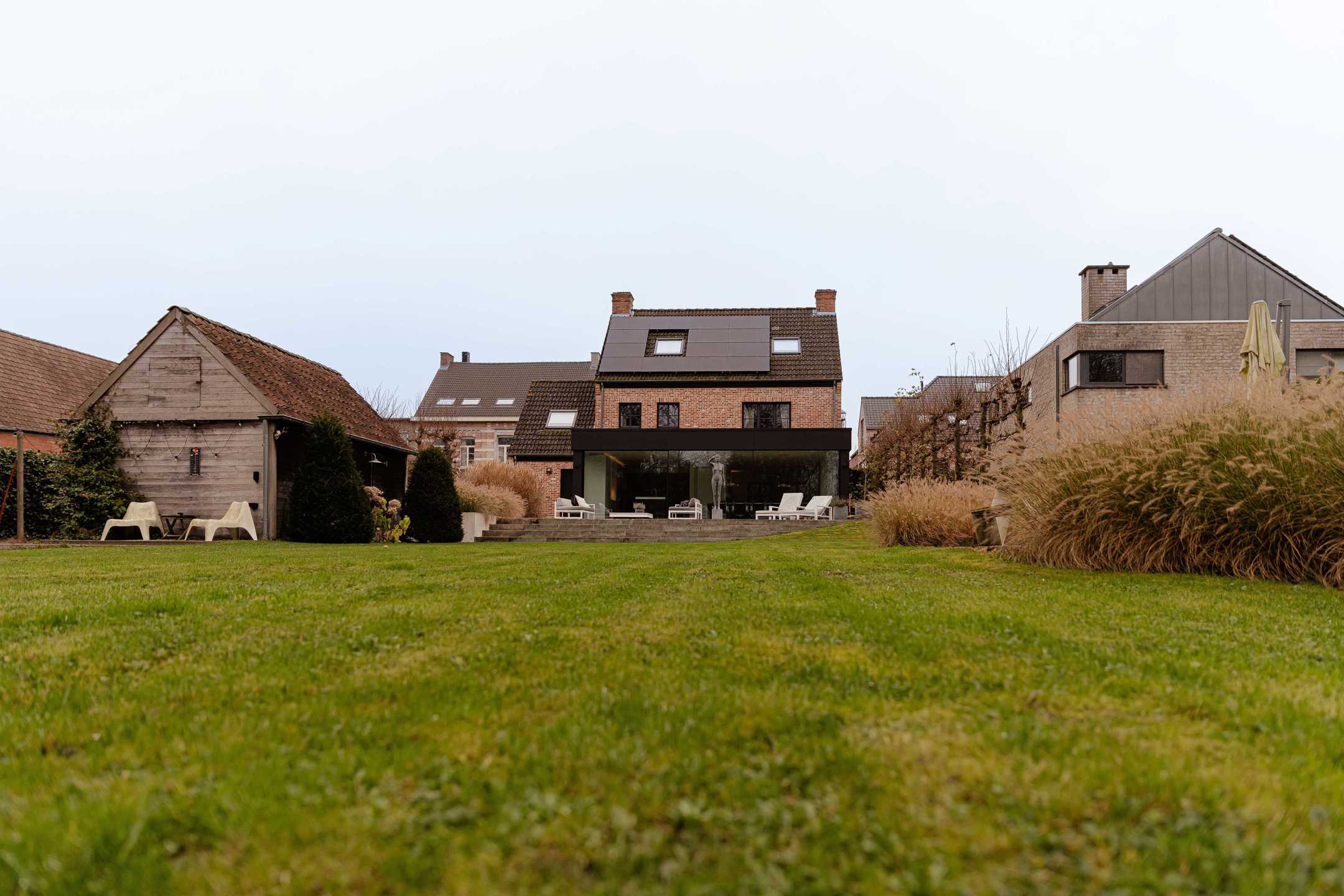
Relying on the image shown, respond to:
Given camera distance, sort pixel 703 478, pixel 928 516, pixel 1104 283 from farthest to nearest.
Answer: pixel 703 478
pixel 1104 283
pixel 928 516

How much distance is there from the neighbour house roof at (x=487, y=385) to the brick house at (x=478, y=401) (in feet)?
0.12

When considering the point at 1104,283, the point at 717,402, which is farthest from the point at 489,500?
the point at 1104,283

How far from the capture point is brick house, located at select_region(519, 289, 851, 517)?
24.8m

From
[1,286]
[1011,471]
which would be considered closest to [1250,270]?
[1011,471]

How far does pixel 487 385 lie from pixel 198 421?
2672 centimetres

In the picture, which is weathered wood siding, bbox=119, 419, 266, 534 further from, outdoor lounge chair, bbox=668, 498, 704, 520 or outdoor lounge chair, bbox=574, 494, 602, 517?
outdoor lounge chair, bbox=668, 498, 704, 520

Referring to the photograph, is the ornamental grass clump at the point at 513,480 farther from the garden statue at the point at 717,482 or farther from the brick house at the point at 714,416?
the garden statue at the point at 717,482

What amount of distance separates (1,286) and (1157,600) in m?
39.3

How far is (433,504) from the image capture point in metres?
19.2

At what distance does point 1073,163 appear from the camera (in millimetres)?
19344

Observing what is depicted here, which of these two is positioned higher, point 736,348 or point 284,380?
point 736,348

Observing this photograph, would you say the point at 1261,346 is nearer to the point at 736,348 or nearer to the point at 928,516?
the point at 928,516

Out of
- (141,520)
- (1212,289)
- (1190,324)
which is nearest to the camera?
(141,520)

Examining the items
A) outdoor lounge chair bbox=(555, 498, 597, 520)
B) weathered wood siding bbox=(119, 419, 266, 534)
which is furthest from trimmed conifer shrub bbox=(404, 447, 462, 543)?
outdoor lounge chair bbox=(555, 498, 597, 520)
